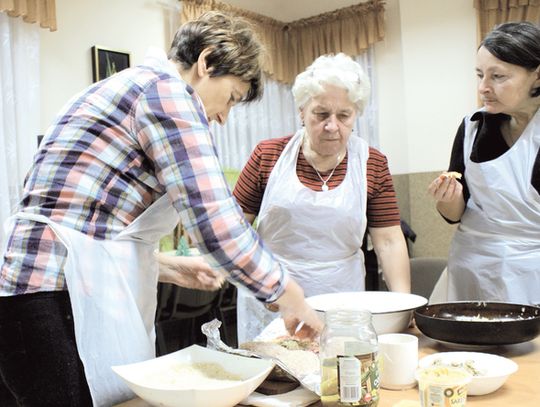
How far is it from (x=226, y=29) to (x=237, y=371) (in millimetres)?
679

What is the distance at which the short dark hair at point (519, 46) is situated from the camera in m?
1.59

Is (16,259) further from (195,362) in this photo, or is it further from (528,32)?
(528,32)

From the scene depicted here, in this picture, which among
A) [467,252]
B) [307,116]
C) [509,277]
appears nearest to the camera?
[509,277]

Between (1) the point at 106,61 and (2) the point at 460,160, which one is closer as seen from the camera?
(2) the point at 460,160

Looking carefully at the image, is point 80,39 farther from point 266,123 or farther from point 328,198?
point 328,198

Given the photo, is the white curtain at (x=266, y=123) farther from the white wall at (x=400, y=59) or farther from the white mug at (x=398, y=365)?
the white mug at (x=398, y=365)

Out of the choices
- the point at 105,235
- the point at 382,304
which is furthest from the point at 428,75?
the point at 105,235

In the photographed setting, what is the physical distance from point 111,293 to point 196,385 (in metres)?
0.24

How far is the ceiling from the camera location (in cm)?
462

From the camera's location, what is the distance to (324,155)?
1.86 meters

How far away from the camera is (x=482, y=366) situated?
1.04 metres

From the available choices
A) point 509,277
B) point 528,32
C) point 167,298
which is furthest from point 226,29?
point 167,298

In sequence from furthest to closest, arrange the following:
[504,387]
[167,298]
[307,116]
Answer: [167,298] < [307,116] < [504,387]

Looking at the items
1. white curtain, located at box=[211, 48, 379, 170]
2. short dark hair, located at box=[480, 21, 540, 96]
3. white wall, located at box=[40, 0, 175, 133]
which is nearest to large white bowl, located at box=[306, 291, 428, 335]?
short dark hair, located at box=[480, 21, 540, 96]
